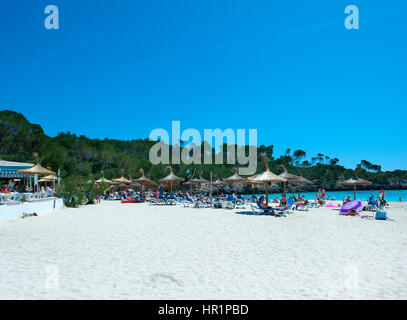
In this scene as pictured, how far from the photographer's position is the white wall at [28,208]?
1043 centimetres

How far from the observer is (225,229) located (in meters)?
8.87

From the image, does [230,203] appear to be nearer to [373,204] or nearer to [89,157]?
[373,204]

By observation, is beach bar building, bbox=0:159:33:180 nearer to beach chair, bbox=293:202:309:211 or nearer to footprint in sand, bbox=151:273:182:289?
beach chair, bbox=293:202:309:211

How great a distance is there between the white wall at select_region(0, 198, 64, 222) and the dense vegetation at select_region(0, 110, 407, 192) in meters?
5.10

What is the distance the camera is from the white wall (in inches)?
411

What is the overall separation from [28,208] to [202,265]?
34.3 ft

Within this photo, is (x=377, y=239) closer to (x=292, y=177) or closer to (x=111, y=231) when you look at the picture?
(x=111, y=231)

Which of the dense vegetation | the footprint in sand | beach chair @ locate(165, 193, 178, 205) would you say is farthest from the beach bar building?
the footprint in sand

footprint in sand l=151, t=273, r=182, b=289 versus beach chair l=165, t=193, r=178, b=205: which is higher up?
footprint in sand l=151, t=273, r=182, b=289

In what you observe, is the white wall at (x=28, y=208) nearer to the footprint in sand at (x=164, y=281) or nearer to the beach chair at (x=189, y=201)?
the beach chair at (x=189, y=201)

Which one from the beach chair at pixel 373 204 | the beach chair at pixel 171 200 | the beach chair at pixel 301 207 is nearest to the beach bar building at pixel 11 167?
the beach chair at pixel 171 200

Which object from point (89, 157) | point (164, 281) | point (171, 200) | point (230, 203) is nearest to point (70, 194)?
point (171, 200)

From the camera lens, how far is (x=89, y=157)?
5066 centimetres
